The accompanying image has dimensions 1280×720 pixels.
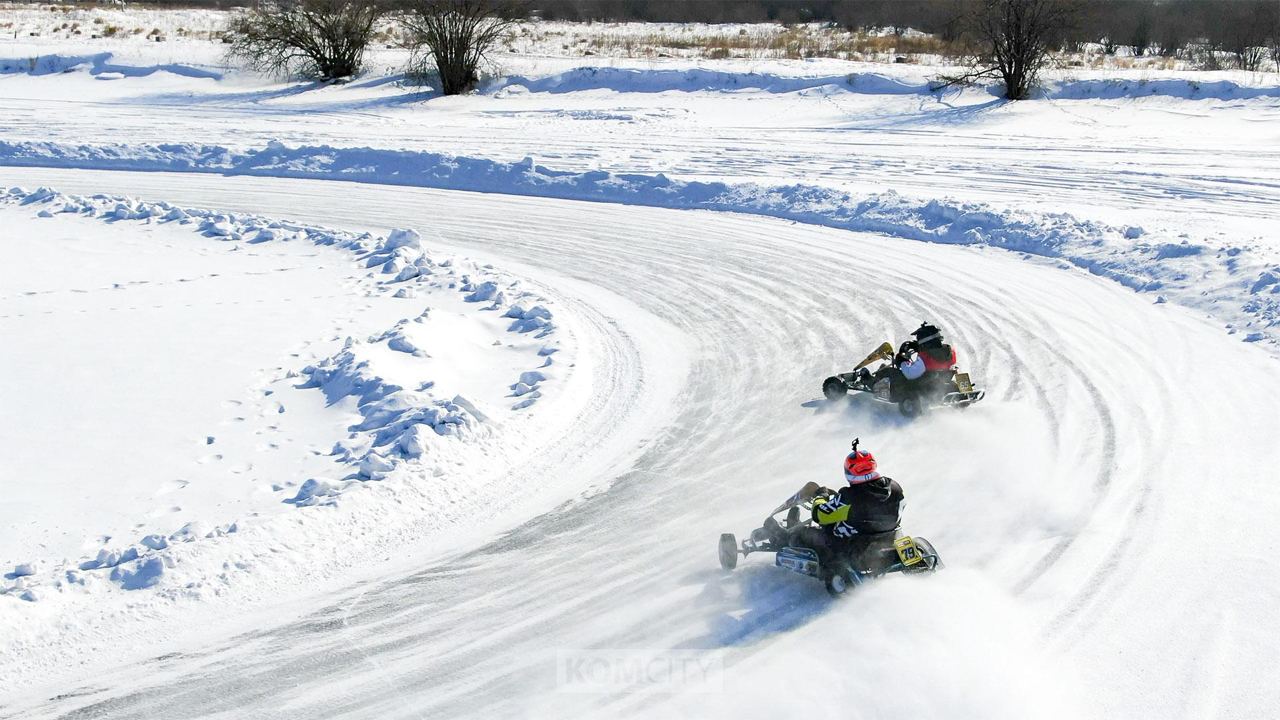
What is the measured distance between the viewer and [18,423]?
1035 centimetres

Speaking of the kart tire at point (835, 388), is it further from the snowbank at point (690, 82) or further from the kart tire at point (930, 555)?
the snowbank at point (690, 82)

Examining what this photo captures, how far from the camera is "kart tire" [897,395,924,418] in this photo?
35.4 feet

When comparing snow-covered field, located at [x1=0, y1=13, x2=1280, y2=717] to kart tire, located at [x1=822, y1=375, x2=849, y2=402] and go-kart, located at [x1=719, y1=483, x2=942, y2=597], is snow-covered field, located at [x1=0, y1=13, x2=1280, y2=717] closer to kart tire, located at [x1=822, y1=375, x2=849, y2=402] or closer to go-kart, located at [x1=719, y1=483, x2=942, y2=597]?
go-kart, located at [x1=719, y1=483, x2=942, y2=597]

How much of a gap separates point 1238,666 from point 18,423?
10.6m

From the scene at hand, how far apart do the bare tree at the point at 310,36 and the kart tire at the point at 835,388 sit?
33.5 metres

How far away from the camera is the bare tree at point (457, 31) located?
120 feet

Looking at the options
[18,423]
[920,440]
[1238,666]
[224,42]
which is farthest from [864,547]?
[224,42]

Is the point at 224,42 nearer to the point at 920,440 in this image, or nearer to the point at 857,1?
the point at 857,1

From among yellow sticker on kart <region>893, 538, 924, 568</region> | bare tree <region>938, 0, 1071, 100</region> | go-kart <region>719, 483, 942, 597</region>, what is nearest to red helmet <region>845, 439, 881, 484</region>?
go-kart <region>719, 483, 942, 597</region>

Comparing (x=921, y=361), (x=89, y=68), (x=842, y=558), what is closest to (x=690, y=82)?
(x=89, y=68)

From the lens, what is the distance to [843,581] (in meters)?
7.52

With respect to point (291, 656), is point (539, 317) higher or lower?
higher

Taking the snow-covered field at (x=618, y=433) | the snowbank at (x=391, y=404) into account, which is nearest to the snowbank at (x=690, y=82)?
the snow-covered field at (x=618, y=433)

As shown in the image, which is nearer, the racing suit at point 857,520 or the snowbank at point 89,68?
the racing suit at point 857,520
